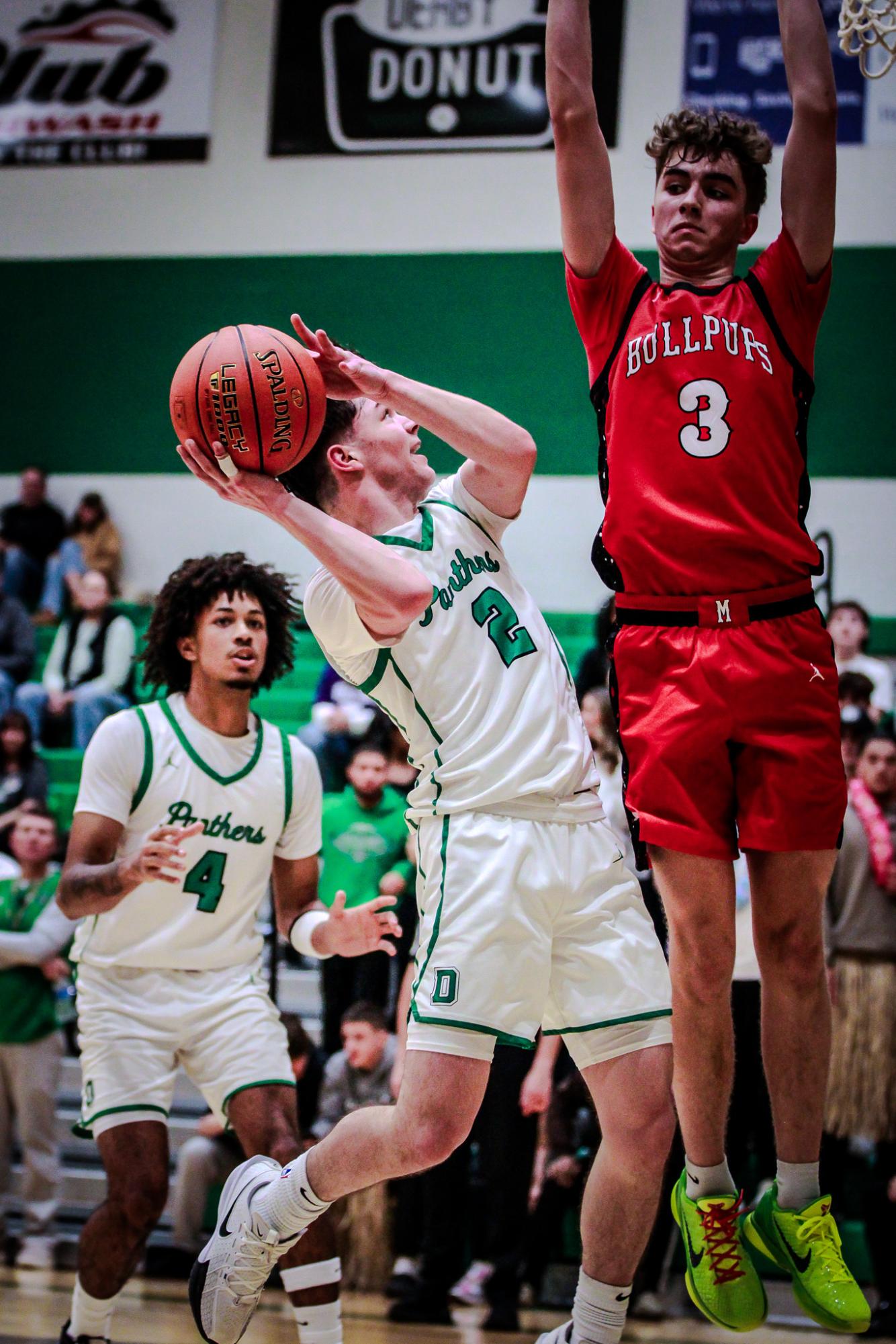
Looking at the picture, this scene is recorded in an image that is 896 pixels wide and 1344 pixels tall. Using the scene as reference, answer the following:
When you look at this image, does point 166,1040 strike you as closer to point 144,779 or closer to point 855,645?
point 144,779

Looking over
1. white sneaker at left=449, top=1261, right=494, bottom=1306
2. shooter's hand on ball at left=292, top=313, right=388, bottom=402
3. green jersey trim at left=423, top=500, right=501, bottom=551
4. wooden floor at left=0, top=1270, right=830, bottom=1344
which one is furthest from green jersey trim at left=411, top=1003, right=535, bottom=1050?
white sneaker at left=449, top=1261, right=494, bottom=1306

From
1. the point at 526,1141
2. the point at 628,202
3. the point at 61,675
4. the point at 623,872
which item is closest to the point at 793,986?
the point at 623,872

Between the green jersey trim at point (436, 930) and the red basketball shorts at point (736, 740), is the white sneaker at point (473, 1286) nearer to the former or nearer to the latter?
the green jersey trim at point (436, 930)

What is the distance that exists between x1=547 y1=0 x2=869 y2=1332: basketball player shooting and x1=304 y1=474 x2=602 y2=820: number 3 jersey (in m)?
0.20

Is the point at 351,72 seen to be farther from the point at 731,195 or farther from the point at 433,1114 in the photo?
the point at 433,1114

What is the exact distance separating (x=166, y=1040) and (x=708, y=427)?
2638mm

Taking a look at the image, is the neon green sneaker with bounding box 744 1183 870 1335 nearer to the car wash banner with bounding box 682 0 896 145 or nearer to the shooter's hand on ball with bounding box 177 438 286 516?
the shooter's hand on ball with bounding box 177 438 286 516

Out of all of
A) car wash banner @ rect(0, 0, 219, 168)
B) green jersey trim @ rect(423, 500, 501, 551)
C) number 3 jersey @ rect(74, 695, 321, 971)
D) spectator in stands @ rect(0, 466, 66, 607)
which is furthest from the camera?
car wash banner @ rect(0, 0, 219, 168)

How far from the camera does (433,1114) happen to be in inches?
130

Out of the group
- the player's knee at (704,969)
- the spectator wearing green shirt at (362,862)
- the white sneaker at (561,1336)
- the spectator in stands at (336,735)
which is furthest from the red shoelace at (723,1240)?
the spectator in stands at (336,735)

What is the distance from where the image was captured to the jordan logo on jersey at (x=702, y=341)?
11.3 ft

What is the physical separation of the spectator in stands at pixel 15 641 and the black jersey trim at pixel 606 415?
7.96 meters

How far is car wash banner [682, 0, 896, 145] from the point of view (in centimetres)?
1095

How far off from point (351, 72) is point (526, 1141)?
30.0 ft
